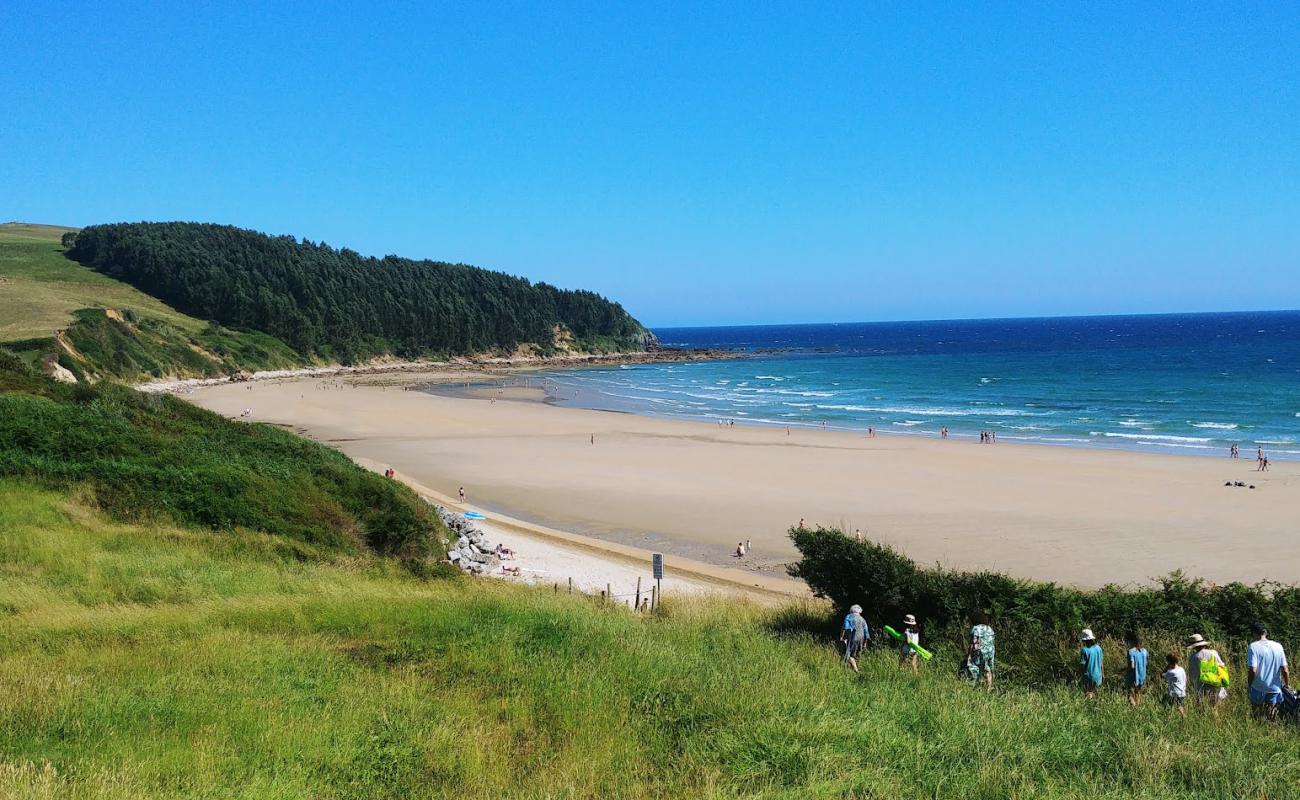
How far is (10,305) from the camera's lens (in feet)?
222

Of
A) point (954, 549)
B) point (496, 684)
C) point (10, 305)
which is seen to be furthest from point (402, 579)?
point (10, 305)

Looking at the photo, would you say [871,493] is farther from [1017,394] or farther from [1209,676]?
[1017,394]

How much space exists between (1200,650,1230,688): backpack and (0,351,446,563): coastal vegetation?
1268 centimetres

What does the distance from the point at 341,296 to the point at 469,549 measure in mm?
104664

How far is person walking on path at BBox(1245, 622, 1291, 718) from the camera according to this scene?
786 cm

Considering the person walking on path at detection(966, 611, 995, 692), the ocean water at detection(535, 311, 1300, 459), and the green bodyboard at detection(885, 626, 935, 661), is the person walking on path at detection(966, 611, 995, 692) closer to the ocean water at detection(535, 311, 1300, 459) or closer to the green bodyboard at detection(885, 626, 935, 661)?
the green bodyboard at detection(885, 626, 935, 661)

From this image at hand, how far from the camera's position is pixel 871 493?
3092 cm

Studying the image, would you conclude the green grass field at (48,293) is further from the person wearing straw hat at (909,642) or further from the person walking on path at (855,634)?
the person wearing straw hat at (909,642)

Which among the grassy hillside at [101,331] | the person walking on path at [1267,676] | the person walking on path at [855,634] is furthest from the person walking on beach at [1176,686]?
the grassy hillside at [101,331]

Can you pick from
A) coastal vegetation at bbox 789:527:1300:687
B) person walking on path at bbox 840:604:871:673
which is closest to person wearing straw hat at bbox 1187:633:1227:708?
coastal vegetation at bbox 789:527:1300:687

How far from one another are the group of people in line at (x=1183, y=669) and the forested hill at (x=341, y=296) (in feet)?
333

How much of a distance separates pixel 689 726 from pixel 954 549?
17.8 metres

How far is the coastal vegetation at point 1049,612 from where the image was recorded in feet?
31.3

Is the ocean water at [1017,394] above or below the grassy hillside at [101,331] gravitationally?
below
